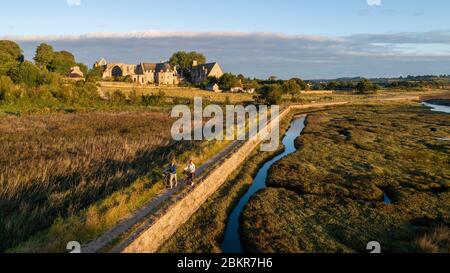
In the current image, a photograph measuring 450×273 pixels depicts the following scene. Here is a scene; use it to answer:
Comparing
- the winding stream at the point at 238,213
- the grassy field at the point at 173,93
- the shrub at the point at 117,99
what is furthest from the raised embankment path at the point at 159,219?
the grassy field at the point at 173,93

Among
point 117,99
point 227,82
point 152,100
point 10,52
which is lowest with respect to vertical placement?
point 152,100

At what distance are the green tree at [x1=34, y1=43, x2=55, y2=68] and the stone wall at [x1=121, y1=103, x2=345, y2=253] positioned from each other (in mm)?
87893

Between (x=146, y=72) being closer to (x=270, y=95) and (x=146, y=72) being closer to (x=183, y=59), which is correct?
(x=183, y=59)

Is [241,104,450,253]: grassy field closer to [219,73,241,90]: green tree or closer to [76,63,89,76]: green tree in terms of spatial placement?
[219,73,241,90]: green tree

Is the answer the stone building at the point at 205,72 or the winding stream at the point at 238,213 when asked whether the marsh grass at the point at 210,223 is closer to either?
the winding stream at the point at 238,213

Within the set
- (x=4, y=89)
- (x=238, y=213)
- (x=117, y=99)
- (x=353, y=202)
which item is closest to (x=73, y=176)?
(x=238, y=213)

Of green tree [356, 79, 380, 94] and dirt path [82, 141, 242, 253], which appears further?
green tree [356, 79, 380, 94]

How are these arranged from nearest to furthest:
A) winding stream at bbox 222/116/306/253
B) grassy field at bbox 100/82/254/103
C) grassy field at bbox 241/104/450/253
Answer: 1. grassy field at bbox 241/104/450/253
2. winding stream at bbox 222/116/306/253
3. grassy field at bbox 100/82/254/103

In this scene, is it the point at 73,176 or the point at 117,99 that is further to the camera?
the point at 117,99

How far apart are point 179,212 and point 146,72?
4010 inches

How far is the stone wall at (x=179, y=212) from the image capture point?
452 inches

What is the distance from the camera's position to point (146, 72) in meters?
111

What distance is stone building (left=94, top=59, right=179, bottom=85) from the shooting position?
108 m

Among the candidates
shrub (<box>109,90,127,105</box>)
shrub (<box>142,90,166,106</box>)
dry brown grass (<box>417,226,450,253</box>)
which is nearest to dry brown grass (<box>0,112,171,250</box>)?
dry brown grass (<box>417,226,450,253</box>)
